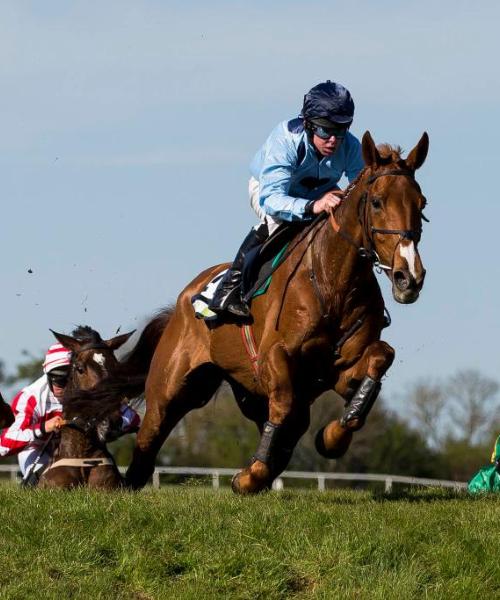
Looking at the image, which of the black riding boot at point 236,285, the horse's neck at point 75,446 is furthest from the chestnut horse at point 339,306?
the horse's neck at point 75,446

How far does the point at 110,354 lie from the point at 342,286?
10.6ft

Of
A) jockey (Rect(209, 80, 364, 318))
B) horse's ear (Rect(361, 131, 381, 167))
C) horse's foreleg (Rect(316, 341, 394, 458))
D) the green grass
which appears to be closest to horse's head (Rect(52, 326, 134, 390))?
jockey (Rect(209, 80, 364, 318))

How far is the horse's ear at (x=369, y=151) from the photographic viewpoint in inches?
372

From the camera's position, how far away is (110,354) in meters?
12.4

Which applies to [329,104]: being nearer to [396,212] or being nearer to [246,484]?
[396,212]

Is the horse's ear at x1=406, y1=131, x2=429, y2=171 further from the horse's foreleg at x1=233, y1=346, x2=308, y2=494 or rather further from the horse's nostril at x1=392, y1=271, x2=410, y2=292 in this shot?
the horse's foreleg at x1=233, y1=346, x2=308, y2=494

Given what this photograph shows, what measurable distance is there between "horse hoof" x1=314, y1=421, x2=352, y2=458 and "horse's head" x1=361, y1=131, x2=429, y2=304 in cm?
117

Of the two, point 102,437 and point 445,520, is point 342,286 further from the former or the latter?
point 102,437

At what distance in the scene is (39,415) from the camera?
1246 centimetres

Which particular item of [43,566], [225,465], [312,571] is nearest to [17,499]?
[43,566]

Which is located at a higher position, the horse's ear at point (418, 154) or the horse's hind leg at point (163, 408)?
the horse's ear at point (418, 154)

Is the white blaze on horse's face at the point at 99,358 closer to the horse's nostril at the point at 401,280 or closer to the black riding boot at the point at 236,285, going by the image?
the black riding boot at the point at 236,285

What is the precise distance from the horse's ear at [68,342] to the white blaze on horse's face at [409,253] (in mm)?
4068

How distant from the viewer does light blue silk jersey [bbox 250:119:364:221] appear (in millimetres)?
10281
